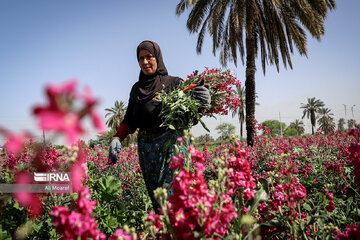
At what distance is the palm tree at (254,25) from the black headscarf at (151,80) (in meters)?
6.07

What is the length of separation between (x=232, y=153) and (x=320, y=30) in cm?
891

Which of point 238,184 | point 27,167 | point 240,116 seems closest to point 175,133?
point 238,184

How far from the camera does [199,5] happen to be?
29.1ft

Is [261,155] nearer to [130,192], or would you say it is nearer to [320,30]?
[130,192]

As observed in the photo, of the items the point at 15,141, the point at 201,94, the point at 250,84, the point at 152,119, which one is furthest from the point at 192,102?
the point at 250,84

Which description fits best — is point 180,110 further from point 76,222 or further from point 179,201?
point 76,222

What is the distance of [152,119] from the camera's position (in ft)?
6.56

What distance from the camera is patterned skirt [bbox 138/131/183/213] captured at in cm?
186

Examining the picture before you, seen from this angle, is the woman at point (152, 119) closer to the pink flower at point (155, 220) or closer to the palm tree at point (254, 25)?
the pink flower at point (155, 220)

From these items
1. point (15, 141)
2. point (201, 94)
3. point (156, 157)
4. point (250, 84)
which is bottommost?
point (156, 157)

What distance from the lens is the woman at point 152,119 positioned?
6.21 feet

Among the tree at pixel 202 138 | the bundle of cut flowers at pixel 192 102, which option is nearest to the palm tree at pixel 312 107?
the tree at pixel 202 138

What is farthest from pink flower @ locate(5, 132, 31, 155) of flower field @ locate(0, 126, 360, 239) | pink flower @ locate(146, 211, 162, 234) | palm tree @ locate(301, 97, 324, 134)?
palm tree @ locate(301, 97, 324, 134)

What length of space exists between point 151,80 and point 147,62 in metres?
0.16
